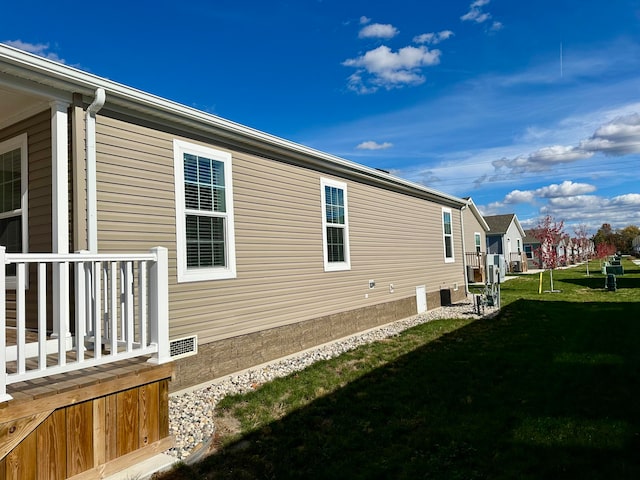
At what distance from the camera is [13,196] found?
4730 mm

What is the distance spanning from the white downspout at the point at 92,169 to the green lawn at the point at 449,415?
7.51 ft

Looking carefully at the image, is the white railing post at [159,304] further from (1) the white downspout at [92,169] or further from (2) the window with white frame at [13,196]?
(2) the window with white frame at [13,196]

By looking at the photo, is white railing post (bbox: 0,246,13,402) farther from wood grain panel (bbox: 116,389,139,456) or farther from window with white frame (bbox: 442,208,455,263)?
window with white frame (bbox: 442,208,455,263)

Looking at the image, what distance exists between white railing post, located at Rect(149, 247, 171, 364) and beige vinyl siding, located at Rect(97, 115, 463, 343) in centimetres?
127

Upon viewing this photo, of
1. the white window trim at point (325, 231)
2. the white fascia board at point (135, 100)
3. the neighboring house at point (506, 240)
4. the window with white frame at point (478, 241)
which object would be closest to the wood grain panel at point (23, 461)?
the white fascia board at point (135, 100)

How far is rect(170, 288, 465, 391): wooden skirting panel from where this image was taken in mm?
5285

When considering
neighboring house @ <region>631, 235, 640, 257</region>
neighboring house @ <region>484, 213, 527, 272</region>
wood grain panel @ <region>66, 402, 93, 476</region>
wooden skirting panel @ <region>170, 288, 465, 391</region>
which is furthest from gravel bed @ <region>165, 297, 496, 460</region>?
neighboring house @ <region>631, 235, 640, 257</region>

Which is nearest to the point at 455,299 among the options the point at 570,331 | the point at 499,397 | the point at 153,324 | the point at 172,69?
the point at 570,331

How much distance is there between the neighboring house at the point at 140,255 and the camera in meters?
2.96

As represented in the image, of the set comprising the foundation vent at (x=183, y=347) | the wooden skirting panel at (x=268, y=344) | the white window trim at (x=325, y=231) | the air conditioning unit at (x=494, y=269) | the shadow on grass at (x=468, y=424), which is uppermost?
the white window trim at (x=325, y=231)

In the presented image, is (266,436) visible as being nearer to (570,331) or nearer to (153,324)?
(153,324)

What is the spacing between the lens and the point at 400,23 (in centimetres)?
1182

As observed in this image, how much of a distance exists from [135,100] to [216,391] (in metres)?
3.58

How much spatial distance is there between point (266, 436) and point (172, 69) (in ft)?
35.9
